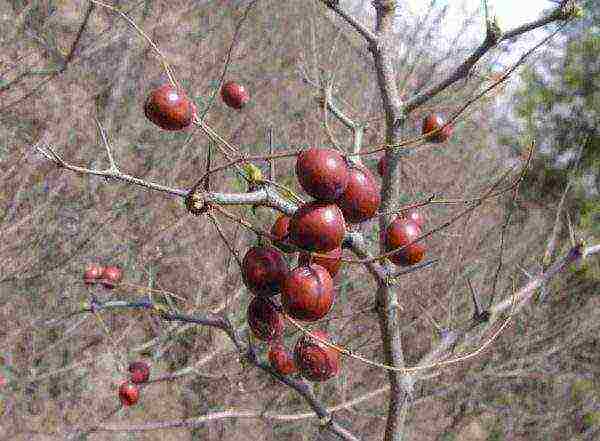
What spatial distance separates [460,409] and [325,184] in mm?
5229

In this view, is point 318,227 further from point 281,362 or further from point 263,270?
point 281,362

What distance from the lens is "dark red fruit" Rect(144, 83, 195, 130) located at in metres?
0.96

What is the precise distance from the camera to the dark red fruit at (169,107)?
96cm

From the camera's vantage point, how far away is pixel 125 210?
13.8ft

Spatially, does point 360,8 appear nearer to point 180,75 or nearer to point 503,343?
point 180,75

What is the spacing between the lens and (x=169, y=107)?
96 centimetres

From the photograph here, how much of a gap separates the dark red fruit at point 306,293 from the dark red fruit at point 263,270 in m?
0.03

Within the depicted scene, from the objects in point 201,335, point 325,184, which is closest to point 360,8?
point 201,335

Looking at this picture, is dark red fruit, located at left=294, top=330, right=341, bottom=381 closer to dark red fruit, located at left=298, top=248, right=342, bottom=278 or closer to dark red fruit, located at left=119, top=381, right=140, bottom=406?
dark red fruit, located at left=298, top=248, right=342, bottom=278

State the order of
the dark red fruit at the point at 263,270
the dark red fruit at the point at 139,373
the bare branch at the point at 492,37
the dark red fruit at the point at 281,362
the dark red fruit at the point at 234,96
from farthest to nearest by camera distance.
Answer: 1. the dark red fruit at the point at 139,373
2. the dark red fruit at the point at 234,96
3. the dark red fruit at the point at 281,362
4. the bare branch at the point at 492,37
5. the dark red fruit at the point at 263,270

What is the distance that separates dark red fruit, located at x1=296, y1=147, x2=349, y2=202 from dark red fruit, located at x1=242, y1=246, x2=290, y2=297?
0.14m

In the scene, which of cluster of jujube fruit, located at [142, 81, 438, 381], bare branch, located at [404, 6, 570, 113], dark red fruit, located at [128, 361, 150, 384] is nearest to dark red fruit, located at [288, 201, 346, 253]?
cluster of jujube fruit, located at [142, 81, 438, 381]

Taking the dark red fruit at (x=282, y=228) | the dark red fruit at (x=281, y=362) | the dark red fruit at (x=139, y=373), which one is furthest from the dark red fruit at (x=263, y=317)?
the dark red fruit at (x=139, y=373)

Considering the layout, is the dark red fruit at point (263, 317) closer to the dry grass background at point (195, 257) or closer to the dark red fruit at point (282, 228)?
the dark red fruit at point (282, 228)
